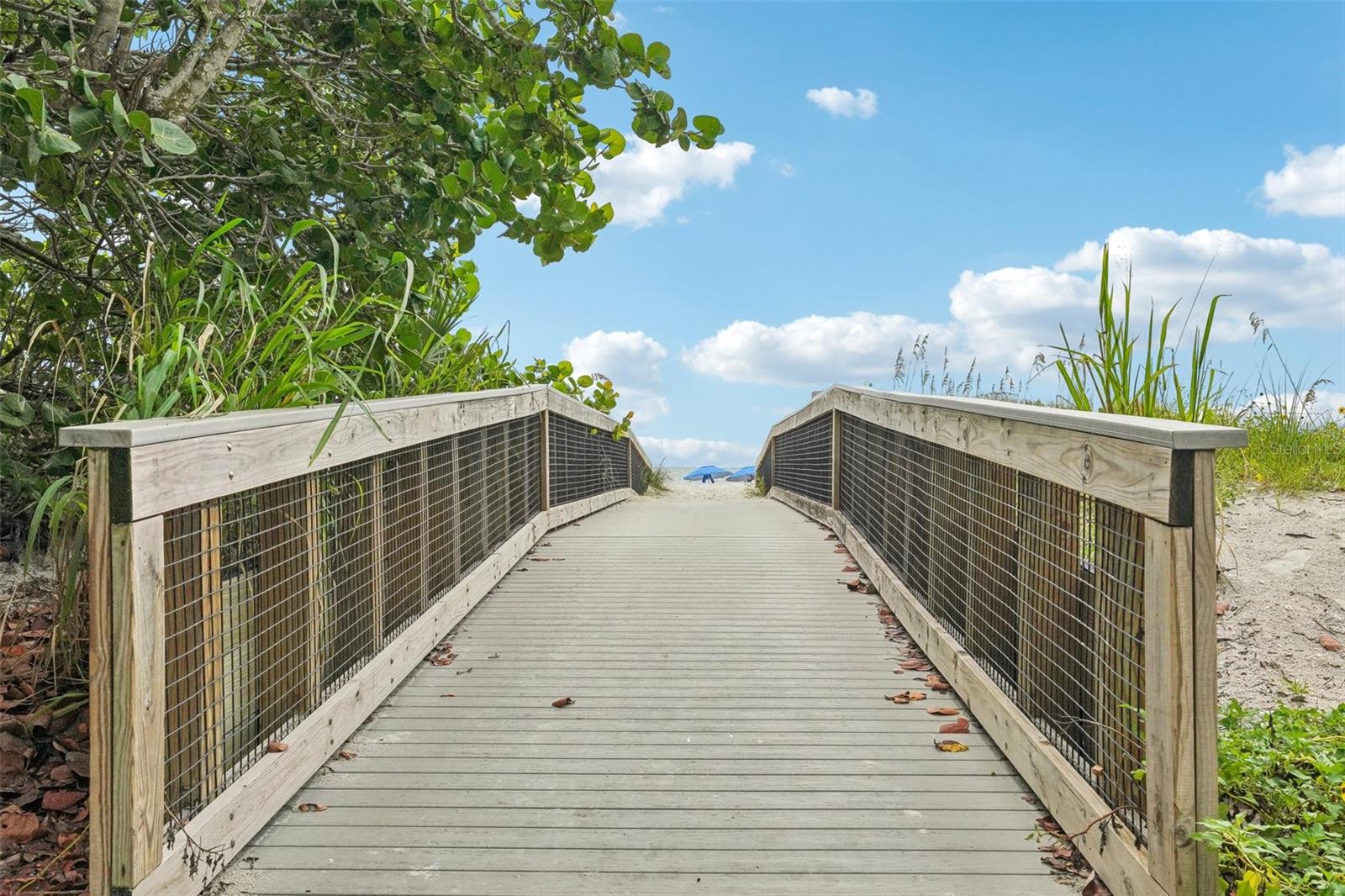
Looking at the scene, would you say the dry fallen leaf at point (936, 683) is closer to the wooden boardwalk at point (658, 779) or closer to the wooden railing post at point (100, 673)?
the wooden boardwalk at point (658, 779)

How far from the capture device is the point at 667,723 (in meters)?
3.25

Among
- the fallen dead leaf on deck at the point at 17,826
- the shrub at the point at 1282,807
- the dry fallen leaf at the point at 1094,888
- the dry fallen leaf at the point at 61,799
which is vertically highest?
the shrub at the point at 1282,807

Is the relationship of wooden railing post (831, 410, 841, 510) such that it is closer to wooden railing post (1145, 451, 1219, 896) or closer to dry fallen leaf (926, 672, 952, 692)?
dry fallen leaf (926, 672, 952, 692)

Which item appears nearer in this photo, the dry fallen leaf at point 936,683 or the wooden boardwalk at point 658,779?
the wooden boardwalk at point 658,779

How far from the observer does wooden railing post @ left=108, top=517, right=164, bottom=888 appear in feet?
6.32

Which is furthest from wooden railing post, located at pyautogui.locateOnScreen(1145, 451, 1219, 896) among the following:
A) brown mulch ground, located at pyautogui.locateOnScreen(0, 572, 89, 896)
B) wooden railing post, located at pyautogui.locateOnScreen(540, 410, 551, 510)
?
wooden railing post, located at pyautogui.locateOnScreen(540, 410, 551, 510)

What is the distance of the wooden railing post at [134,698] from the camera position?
193 cm

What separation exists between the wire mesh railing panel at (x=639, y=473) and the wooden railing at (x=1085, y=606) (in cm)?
1052

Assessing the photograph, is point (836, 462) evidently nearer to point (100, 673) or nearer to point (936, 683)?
point (936, 683)

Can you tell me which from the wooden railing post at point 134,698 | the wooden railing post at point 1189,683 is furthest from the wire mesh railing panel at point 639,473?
the wooden railing post at point 1189,683

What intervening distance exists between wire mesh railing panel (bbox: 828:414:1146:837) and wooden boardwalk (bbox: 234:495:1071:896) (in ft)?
0.92

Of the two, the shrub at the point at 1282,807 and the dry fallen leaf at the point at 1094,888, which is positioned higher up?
the shrub at the point at 1282,807

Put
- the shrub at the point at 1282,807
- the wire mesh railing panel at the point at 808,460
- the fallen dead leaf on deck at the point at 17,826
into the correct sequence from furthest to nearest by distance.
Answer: the wire mesh railing panel at the point at 808,460 → the fallen dead leaf on deck at the point at 17,826 → the shrub at the point at 1282,807

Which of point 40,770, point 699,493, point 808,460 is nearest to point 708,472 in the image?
point 699,493
